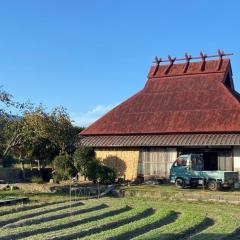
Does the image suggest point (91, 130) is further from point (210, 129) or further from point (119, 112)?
point (210, 129)

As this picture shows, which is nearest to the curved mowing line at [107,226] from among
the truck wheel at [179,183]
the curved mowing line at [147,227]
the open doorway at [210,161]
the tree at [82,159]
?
the curved mowing line at [147,227]

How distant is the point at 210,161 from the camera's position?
31484mm

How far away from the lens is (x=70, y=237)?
43.3 ft

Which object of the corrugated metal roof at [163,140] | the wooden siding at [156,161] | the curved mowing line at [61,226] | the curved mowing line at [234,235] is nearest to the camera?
the curved mowing line at [61,226]

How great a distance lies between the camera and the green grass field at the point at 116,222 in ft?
45.1

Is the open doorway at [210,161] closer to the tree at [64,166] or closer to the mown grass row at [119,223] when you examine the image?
the tree at [64,166]

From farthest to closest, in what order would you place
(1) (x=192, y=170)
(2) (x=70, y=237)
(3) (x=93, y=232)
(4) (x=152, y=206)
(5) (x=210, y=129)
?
(5) (x=210, y=129), (1) (x=192, y=170), (4) (x=152, y=206), (3) (x=93, y=232), (2) (x=70, y=237)

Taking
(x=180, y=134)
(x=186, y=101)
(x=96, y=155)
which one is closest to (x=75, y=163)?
(x=96, y=155)

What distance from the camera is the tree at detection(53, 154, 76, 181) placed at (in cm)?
3159

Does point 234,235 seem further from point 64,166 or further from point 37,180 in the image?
point 37,180

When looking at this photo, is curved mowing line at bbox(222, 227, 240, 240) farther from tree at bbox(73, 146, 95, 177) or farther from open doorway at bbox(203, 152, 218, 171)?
tree at bbox(73, 146, 95, 177)

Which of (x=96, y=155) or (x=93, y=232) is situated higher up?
(x=96, y=155)

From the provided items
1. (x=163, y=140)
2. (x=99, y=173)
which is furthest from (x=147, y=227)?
(x=163, y=140)

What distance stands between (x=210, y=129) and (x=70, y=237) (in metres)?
18.9
